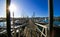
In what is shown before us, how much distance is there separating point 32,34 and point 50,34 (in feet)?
11.2

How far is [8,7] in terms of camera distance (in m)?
1.19

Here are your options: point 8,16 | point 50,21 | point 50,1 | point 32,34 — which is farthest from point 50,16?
point 32,34

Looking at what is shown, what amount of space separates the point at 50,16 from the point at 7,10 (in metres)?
0.60

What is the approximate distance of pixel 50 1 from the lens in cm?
118

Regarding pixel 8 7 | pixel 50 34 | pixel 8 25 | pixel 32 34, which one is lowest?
pixel 32 34

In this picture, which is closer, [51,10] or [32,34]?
[51,10]

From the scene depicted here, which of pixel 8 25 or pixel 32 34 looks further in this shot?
pixel 32 34

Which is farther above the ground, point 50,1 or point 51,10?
point 50,1

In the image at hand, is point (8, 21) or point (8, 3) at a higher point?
point (8, 3)

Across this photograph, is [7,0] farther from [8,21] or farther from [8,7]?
[8,21]

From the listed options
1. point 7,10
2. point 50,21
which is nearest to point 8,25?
point 7,10

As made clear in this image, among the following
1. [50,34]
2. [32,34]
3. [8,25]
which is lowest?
[32,34]

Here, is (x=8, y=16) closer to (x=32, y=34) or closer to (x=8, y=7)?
(x=8, y=7)

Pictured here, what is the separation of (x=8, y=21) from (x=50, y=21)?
58cm
